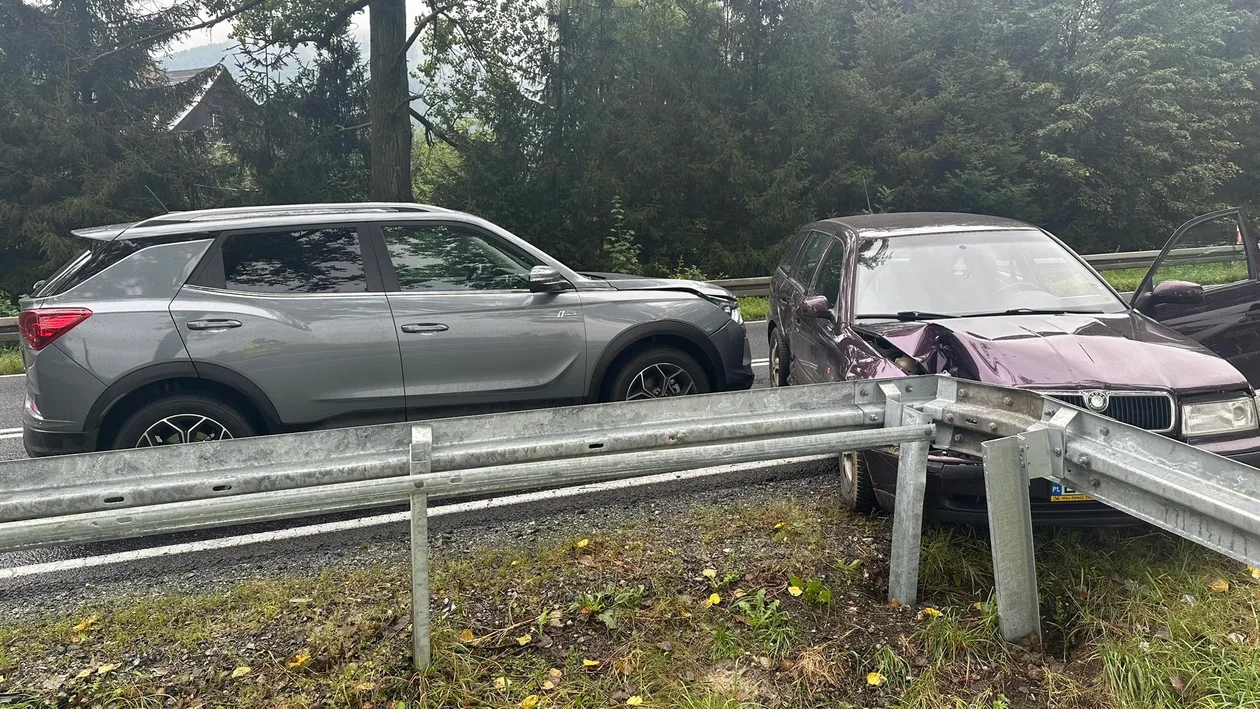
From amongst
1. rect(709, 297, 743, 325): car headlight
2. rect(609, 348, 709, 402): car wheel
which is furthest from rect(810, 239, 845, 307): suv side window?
rect(609, 348, 709, 402): car wheel

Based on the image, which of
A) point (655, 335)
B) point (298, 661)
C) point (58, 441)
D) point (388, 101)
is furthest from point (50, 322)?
point (388, 101)

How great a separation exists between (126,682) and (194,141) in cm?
1539

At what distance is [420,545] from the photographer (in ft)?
8.23

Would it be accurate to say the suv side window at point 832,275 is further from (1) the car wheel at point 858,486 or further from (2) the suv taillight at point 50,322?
(2) the suv taillight at point 50,322

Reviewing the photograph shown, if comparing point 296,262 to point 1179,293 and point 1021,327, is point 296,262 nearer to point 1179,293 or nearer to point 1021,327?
point 1021,327

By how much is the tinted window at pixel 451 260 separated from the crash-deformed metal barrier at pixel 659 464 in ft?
8.62

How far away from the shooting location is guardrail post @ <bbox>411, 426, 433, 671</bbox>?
2.38 metres

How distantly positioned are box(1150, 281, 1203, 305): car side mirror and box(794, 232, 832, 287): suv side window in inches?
84.7

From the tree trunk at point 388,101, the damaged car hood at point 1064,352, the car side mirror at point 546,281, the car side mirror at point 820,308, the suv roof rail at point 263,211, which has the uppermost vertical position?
the tree trunk at point 388,101

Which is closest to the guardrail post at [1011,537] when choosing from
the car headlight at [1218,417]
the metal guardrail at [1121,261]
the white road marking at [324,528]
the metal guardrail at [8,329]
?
the car headlight at [1218,417]

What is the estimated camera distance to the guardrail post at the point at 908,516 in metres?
2.84

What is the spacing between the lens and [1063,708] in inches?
100.0

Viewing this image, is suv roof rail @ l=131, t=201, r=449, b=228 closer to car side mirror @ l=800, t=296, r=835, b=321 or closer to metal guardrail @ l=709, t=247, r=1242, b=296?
car side mirror @ l=800, t=296, r=835, b=321

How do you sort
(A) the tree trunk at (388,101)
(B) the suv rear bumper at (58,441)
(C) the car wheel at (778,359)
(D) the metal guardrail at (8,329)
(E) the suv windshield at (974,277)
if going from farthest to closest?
(A) the tree trunk at (388,101) < (D) the metal guardrail at (8,329) < (C) the car wheel at (778,359) < (E) the suv windshield at (974,277) < (B) the suv rear bumper at (58,441)
